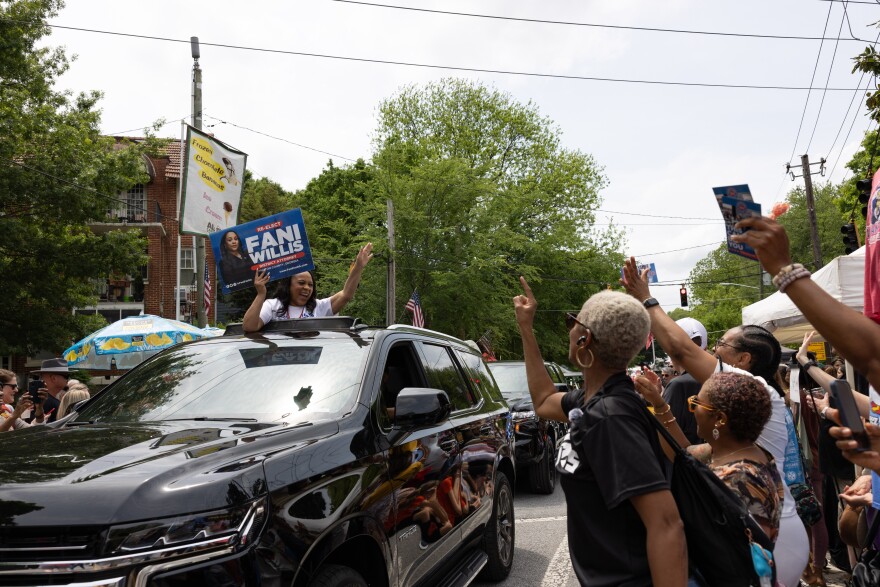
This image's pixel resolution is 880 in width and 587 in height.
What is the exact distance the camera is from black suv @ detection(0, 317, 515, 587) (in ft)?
7.38

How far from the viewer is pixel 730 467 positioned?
277 centimetres

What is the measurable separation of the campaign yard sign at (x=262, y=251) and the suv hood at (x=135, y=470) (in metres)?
2.91

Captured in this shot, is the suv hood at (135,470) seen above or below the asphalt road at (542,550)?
above

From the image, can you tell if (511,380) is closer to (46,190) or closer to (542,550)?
(542,550)

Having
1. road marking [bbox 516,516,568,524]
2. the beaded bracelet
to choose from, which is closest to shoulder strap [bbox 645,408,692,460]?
the beaded bracelet

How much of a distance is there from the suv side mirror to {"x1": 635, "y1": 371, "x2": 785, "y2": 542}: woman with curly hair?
128 cm

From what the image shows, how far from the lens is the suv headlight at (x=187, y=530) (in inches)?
87.3

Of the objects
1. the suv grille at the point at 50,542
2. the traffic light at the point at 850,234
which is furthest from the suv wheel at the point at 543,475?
the traffic light at the point at 850,234

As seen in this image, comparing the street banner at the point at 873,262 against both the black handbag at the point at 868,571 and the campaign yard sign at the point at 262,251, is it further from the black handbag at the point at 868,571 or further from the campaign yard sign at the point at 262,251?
the campaign yard sign at the point at 262,251

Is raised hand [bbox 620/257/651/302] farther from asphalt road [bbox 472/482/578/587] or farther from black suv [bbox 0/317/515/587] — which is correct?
A: asphalt road [bbox 472/482/578/587]

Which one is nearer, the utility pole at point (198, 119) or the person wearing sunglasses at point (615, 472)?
the person wearing sunglasses at point (615, 472)

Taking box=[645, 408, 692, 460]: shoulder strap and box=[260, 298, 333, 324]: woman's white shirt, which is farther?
box=[260, 298, 333, 324]: woman's white shirt

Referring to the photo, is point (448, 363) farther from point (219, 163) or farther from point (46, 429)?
point (219, 163)

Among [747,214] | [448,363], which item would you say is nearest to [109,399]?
[448,363]
